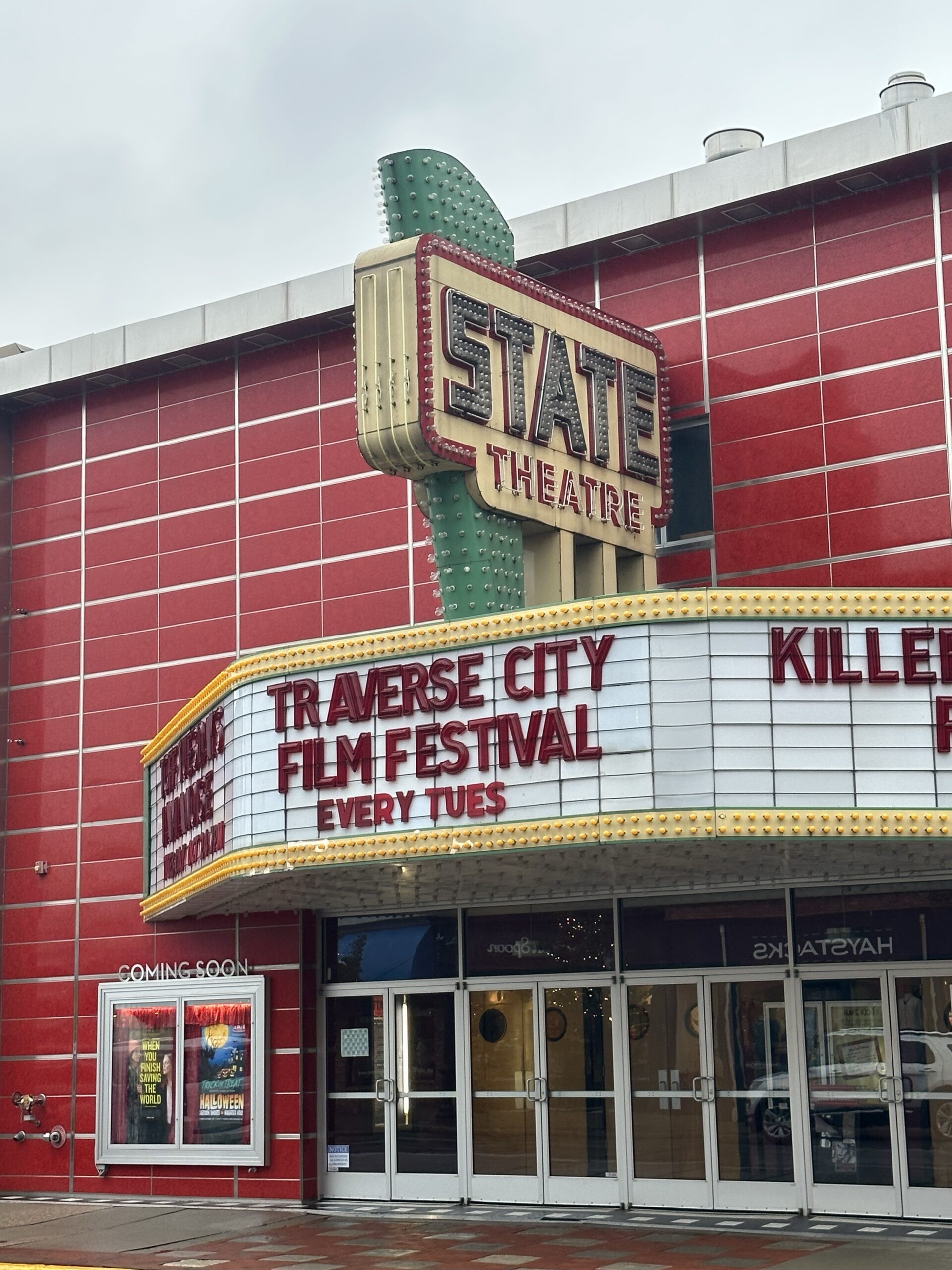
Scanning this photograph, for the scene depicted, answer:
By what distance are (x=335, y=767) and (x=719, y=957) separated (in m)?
4.69

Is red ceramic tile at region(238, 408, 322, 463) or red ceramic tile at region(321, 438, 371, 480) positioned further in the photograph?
red ceramic tile at region(238, 408, 322, 463)

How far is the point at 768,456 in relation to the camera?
664 inches

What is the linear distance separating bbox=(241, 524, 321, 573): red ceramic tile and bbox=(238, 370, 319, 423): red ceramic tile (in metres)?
1.50

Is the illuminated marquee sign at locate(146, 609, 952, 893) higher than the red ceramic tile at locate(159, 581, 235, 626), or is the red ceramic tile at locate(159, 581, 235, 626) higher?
the red ceramic tile at locate(159, 581, 235, 626)

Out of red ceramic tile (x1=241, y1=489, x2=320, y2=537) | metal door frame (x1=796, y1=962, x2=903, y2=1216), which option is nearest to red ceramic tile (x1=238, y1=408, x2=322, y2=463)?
red ceramic tile (x1=241, y1=489, x2=320, y2=537)

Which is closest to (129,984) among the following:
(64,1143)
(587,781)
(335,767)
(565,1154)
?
(64,1143)

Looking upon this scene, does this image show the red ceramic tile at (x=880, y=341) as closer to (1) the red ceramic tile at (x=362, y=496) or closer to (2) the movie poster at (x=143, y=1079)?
(1) the red ceramic tile at (x=362, y=496)

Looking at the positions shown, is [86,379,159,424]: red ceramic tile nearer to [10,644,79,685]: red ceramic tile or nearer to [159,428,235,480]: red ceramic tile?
[159,428,235,480]: red ceramic tile

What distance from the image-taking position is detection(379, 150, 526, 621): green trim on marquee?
14.4m

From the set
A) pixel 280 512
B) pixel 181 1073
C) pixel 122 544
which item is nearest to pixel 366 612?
pixel 280 512

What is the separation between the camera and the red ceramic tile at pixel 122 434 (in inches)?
836

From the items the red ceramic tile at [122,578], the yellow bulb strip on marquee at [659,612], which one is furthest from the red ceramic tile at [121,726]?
the yellow bulb strip on marquee at [659,612]

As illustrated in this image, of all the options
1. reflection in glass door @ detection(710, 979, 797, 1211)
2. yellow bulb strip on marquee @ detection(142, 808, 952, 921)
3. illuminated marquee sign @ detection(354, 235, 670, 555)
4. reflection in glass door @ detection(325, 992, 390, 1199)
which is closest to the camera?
yellow bulb strip on marquee @ detection(142, 808, 952, 921)

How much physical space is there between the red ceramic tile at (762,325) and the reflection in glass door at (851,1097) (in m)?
6.32
